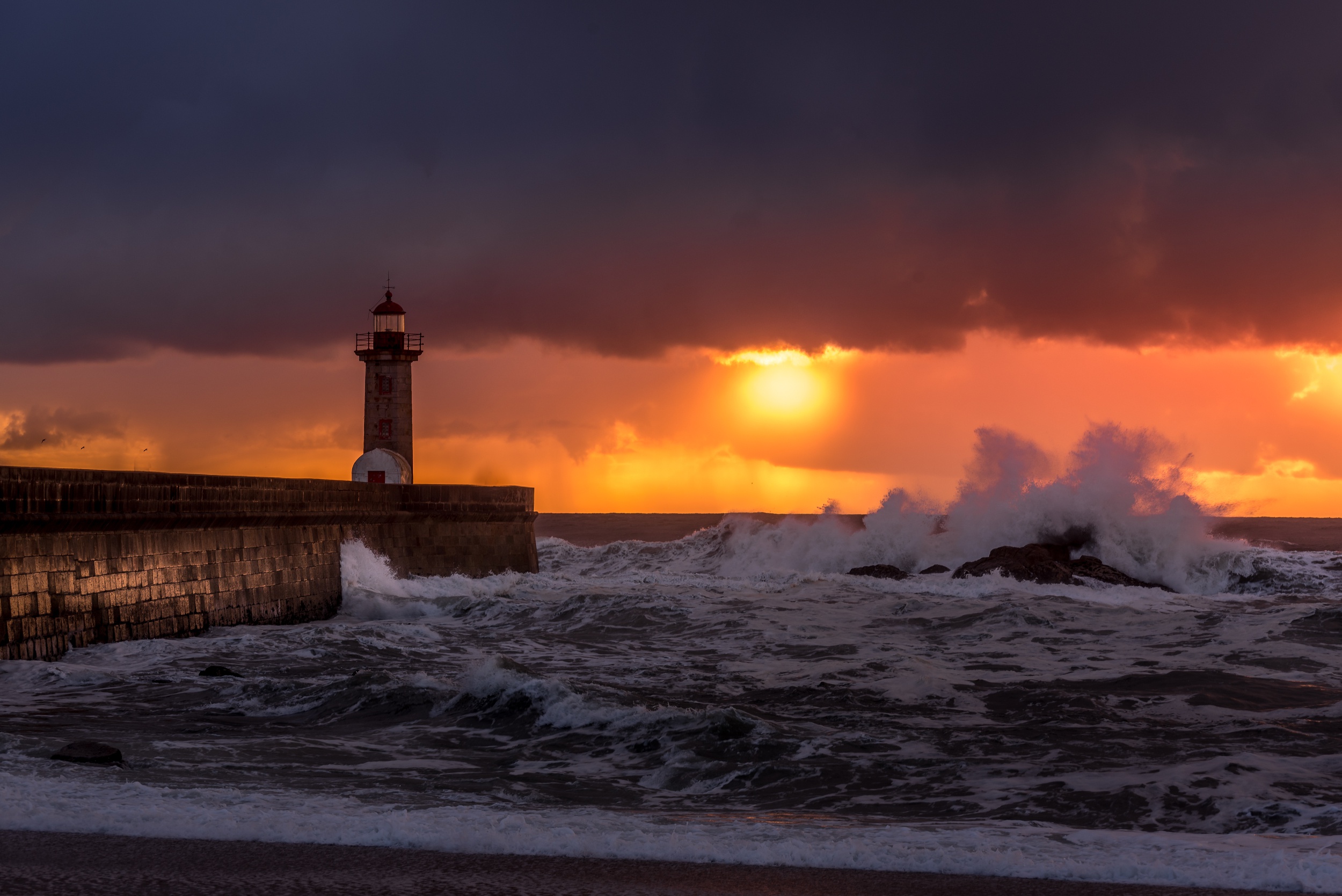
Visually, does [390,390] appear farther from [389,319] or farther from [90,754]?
[90,754]

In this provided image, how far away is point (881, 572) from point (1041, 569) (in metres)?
3.59

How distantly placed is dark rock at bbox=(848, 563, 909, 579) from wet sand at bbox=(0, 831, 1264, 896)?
18.5 m

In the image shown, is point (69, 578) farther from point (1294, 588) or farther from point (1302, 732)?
point (1294, 588)

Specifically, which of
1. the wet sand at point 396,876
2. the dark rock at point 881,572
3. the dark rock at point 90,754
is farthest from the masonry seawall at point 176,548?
the dark rock at point 881,572

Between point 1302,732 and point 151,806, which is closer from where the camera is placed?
point 151,806

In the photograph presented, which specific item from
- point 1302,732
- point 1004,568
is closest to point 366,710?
point 1302,732

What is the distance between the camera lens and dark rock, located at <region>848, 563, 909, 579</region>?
73.2ft

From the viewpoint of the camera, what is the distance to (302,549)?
52.9 feet

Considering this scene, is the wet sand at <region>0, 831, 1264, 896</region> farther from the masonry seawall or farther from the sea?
the masonry seawall

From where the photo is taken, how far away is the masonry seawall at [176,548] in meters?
10.5

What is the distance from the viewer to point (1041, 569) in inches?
Result: 786

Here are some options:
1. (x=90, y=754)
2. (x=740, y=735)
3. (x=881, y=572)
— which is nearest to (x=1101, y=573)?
(x=881, y=572)

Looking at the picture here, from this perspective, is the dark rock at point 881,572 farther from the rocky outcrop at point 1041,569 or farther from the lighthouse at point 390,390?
the lighthouse at point 390,390

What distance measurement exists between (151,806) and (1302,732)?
6.75 m
